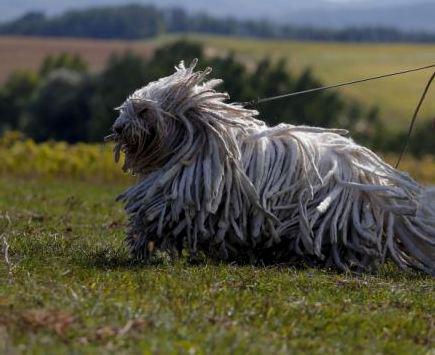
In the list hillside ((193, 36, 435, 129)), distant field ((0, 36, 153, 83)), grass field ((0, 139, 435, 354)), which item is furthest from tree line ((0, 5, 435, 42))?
grass field ((0, 139, 435, 354))

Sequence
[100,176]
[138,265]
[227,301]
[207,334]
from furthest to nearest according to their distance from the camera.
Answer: [100,176], [138,265], [227,301], [207,334]

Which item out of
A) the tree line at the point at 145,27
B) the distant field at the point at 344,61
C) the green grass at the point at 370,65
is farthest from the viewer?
the tree line at the point at 145,27

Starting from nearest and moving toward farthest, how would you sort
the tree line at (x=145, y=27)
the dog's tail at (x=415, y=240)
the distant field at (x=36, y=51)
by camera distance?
the dog's tail at (x=415, y=240)
the distant field at (x=36, y=51)
the tree line at (x=145, y=27)

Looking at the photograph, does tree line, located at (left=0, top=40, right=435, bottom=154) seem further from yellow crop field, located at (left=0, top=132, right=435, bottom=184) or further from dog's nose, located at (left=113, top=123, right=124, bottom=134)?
dog's nose, located at (left=113, top=123, right=124, bottom=134)

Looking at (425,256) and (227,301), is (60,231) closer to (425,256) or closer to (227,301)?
(425,256)

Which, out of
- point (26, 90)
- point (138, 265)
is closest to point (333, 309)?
point (138, 265)

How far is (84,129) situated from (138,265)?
34.3m

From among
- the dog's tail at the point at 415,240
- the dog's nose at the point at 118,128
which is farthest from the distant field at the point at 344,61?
the dog's nose at the point at 118,128

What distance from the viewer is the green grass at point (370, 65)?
220ft

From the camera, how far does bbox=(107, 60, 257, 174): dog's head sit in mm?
7238

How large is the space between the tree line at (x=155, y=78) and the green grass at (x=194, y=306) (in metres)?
17.4

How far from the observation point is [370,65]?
86.4 meters

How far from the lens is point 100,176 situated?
62.3 feet

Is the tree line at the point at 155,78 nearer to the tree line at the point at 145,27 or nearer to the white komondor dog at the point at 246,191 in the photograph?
the white komondor dog at the point at 246,191
